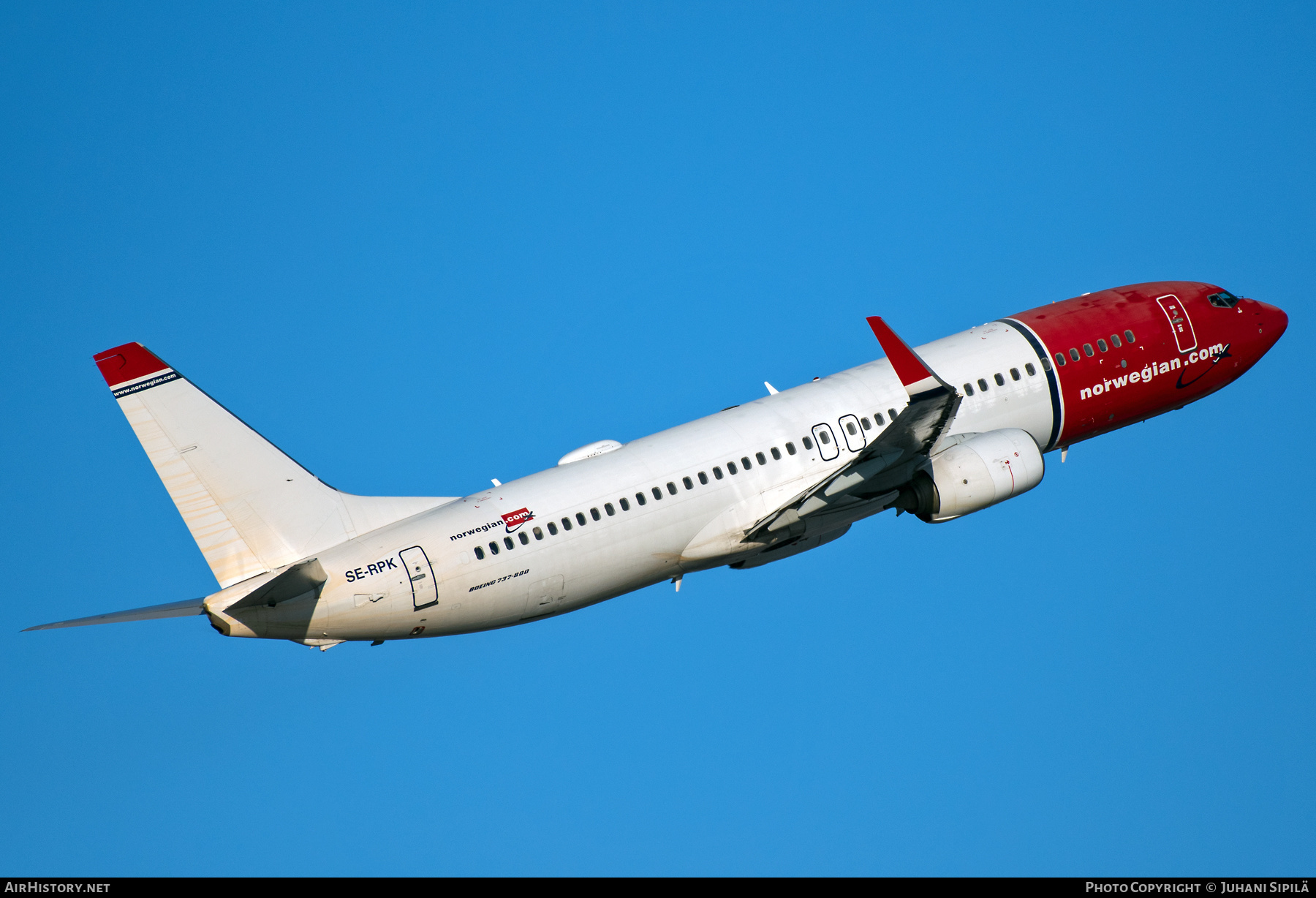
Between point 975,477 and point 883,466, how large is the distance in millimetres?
2733

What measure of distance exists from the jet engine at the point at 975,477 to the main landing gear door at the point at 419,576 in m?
12.9

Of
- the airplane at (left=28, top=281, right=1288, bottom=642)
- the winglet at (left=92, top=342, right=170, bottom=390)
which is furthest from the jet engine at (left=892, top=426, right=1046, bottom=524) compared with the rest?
the winglet at (left=92, top=342, right=170, bottom=390)

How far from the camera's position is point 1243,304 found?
164 ft

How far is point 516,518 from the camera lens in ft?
134

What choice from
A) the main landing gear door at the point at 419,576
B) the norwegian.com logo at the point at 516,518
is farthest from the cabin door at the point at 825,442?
the main landing gear door at the point at 419,576

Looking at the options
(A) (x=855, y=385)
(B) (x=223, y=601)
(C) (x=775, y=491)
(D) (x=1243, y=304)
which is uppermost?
(D) (x=1243, y=304)

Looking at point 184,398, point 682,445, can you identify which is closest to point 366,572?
point 184,398

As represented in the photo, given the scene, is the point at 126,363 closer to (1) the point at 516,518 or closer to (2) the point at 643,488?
(1) the point at 516,518

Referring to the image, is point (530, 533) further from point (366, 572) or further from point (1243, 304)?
point (1243, 304)

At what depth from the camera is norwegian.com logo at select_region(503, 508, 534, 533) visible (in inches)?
1606

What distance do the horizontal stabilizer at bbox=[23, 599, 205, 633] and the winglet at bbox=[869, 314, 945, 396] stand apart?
1724 cm

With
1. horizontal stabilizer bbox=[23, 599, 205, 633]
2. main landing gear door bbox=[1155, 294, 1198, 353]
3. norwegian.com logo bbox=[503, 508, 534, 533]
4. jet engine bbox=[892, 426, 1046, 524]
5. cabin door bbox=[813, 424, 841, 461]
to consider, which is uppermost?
main landing gear door bbox=[1155, 294, 1198, 353]

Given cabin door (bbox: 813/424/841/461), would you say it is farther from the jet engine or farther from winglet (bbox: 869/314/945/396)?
winglet (bbox: 869/314/945/396)
